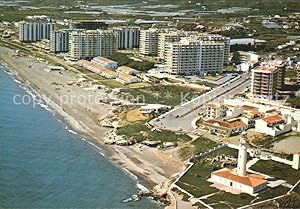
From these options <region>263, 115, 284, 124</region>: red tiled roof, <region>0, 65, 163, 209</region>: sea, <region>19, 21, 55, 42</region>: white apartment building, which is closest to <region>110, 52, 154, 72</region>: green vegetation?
<region>19, 21, 55, 42</region>: white apartment building

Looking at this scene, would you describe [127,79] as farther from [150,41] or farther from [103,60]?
[150,41]

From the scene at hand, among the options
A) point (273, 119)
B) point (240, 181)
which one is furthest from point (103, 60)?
point (240, 181)

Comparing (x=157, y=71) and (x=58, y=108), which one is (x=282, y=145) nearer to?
(x=58, y=108)

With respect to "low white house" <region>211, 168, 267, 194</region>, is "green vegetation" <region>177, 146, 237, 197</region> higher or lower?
lower

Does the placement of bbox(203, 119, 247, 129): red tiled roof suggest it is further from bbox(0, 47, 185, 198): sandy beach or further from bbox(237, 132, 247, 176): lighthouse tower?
A: bbox(237, 132, 247, 176): lighthouse tower

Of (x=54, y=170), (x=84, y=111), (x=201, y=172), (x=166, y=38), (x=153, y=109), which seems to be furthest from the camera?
(x=166, y=38)

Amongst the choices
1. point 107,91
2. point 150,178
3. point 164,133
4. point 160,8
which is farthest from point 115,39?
point 160,8

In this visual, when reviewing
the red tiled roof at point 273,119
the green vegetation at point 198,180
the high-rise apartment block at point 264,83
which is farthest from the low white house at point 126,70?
the green vegetation at point 198,180

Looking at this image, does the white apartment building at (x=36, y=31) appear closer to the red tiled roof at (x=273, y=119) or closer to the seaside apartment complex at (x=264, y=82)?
the seaside apartment complex at (x=264, y=82)
